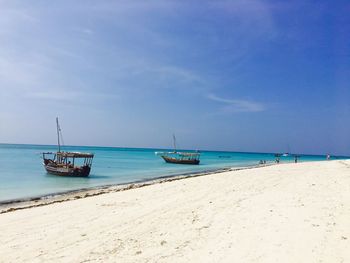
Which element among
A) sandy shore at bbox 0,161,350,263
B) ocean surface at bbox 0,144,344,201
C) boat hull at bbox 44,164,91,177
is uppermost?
sandy shore at bbox 0,161,350,263

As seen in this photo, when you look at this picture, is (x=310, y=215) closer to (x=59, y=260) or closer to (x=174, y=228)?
(x=174, y=228)

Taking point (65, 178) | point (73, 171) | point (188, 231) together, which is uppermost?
point (188, 231)

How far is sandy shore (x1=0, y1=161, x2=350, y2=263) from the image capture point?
20.6 ft

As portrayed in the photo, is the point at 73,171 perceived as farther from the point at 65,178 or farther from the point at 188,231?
the point at 188,231

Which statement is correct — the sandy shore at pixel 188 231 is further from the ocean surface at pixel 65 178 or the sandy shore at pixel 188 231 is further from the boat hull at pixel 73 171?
the boat hull at pixel 73 171

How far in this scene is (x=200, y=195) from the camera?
45.0 ft

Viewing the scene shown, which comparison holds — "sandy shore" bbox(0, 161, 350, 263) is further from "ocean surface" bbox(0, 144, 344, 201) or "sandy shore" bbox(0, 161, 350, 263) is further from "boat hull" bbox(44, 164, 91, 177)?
"boat hull" bbox(44, 164, 91, 177)

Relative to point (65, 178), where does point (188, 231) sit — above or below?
above

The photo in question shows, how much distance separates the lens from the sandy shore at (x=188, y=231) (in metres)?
6.27

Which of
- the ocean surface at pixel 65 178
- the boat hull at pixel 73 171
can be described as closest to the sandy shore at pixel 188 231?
the ocean surface at pixel 65 178

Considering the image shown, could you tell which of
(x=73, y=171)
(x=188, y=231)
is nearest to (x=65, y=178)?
(x=73, y=171)

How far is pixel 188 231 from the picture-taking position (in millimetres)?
7914

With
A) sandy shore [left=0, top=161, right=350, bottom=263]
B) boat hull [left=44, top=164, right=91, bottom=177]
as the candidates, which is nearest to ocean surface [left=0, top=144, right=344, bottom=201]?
boat hull [left=44, top=164, right=91, bottom=177]

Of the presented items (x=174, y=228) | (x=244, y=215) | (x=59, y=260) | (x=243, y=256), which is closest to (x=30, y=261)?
(x=59, y=260)
